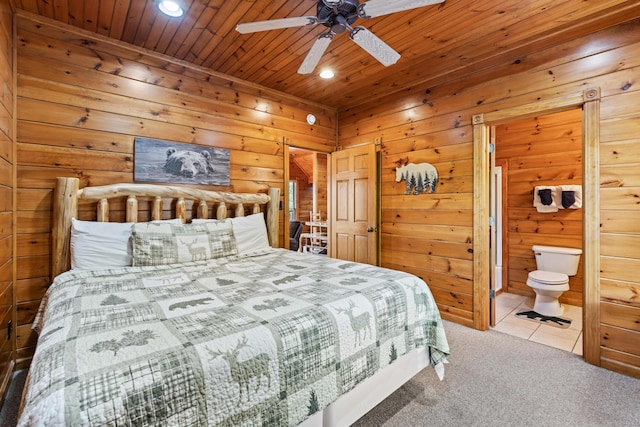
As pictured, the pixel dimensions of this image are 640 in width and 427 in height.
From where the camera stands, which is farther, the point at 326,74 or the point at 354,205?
the point at 354,205

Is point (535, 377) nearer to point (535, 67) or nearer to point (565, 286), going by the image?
point (565, 286)

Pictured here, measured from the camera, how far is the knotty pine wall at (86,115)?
2.19 metres

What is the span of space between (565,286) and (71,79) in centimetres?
510

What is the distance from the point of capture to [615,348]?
2186mm

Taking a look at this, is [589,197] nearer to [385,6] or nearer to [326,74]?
[385,6]

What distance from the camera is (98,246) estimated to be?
6.97 ft

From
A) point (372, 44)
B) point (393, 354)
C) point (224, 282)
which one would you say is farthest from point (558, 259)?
point (224, 282)

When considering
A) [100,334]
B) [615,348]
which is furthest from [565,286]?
[100,334]

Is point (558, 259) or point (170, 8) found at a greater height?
point (170, 8)

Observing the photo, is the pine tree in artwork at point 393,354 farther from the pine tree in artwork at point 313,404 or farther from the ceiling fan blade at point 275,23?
the ceiling fan blade at point 275,23

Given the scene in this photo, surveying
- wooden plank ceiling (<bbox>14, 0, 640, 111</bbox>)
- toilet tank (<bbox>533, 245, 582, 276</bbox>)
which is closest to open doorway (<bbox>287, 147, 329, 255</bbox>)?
wooden plank ceiling (<bbox>14, 0, 640, 111</bbox>)

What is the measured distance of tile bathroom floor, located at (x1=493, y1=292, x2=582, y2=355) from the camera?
2639mm

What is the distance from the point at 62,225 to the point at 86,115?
0.92 metres

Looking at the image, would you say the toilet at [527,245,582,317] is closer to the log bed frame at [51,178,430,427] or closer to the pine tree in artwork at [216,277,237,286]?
the log bed frame at [51,178,430,427]
